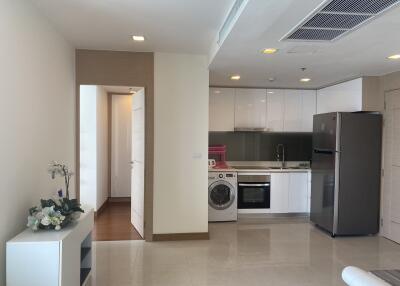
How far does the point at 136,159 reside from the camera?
4.73m

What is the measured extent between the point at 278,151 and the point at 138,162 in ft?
9.77

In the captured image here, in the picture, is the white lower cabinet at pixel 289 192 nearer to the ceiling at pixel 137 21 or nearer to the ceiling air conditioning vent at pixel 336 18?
the ceiling at pixel 137 21

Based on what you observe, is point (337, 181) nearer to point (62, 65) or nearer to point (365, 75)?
point (365, 75)

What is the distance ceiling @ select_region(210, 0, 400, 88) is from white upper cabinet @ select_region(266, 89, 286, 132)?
52 cm

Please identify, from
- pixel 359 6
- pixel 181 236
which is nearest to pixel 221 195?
pixel 181 236

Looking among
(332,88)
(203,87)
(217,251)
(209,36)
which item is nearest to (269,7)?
(209,36)

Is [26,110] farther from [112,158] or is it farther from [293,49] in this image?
[112,158]

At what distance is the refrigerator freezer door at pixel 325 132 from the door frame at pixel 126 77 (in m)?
2.66

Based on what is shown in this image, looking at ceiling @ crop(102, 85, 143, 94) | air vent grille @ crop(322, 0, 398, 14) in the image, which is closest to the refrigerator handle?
air vent grille @ crop(322, 0, 398, 14)

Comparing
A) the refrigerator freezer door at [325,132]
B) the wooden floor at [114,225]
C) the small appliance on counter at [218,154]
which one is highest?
the refrigerator freezer door at [325,132]

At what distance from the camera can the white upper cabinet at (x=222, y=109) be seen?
575 centimetres

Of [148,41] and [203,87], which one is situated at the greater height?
[148,41]

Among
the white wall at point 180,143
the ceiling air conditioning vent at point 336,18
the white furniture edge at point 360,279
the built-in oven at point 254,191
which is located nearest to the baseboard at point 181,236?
the white wall at point 180,143

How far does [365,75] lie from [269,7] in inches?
125
